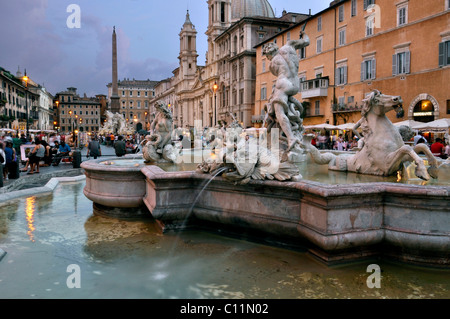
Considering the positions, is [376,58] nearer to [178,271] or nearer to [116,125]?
[116,125]

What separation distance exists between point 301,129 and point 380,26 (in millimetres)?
23210

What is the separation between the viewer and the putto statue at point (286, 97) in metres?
6.60

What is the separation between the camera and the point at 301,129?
718cm

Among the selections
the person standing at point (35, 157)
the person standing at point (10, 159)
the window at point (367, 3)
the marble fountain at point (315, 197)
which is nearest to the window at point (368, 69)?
the window at point (367, 3)

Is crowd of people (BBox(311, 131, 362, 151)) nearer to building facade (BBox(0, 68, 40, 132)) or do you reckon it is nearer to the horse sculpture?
the horse sculpture

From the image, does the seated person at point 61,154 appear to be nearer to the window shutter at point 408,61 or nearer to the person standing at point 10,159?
the person standing at point 10,159

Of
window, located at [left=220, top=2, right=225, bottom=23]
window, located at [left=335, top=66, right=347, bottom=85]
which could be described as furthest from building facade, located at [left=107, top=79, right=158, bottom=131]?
window, located at [left=335, top=66, right=347, bottom=85]

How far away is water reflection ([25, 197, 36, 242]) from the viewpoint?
5012 millimetres

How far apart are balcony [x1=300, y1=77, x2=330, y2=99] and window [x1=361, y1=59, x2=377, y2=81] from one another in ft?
14.4

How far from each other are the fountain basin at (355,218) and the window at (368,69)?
26028mm

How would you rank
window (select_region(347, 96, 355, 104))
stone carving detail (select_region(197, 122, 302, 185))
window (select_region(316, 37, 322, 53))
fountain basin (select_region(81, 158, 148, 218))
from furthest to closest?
window (select_region(316, 37, 322, 53)) < window (select_region(347, 96, 355, 104)) < fountain basin (select_region(81, 158, 148, 218)) < stone carving detail (select_region(197, 122, 302, 185))
